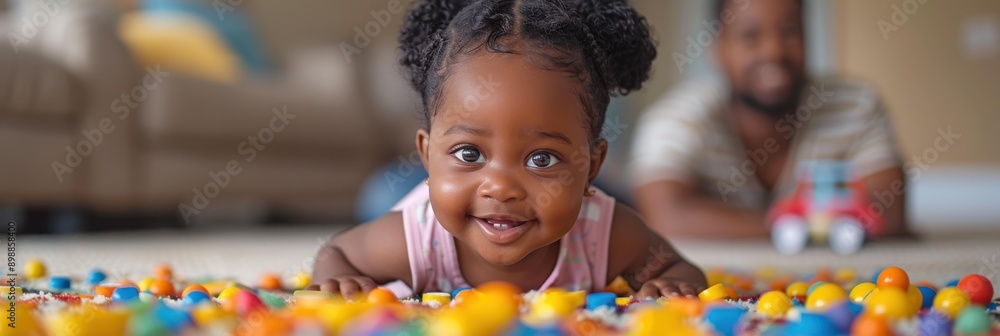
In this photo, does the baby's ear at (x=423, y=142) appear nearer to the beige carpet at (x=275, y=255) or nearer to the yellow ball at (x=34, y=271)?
the beige carpet at (x=275, y=255)

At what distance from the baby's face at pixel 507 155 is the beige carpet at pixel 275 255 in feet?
1.79

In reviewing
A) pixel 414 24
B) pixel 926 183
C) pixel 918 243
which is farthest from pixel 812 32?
pixel 414 24

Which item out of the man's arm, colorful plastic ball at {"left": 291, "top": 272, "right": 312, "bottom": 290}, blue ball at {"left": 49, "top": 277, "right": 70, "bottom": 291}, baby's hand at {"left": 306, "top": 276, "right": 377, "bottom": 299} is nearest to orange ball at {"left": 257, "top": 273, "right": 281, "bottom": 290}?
colorful plastic ball at {"left": 291, "top": 272, "right": 312, "bottom": 290}

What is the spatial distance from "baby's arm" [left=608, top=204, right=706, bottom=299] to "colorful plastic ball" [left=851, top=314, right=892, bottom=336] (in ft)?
1.81

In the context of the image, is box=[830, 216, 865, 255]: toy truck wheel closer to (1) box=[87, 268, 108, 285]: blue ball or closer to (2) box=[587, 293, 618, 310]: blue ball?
(2) box=[587, 293, 618, 310]: blue ball

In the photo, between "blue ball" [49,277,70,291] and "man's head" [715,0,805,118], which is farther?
"man's head" [715,0,805,118]

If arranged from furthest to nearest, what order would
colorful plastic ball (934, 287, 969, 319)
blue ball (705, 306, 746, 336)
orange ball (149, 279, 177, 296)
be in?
orange ball (149, 279, 177, 296) → colorful plastic ball (934, 287, 969, 319) → blue ball (705, 306, 746, 336)

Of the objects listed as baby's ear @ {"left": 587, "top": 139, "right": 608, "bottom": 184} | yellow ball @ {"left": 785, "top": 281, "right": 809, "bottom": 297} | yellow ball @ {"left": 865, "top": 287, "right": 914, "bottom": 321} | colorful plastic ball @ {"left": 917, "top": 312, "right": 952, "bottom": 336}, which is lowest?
yellow ball @ {"left": 785, "top": 281, "right": 809, "bottom": 297}

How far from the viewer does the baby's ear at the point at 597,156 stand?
3.73 ft

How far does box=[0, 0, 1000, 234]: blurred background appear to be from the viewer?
8.00ft

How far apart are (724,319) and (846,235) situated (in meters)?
1.62

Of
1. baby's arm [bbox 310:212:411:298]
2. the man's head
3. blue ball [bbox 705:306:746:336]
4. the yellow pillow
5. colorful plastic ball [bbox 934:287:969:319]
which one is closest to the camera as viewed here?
blue ball [bbox 705:306:746:336]

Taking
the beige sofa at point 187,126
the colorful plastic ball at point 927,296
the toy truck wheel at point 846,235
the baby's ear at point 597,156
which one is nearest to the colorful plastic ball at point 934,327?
the colorful plastic ball at point 927,296

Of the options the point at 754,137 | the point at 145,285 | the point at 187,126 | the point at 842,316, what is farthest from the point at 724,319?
the point at 187,126
